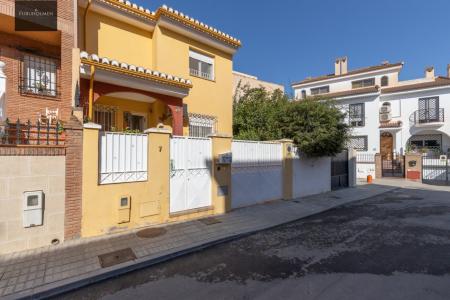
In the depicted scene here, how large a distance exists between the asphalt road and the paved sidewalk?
8.9 inches

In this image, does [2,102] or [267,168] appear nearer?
[2,102]

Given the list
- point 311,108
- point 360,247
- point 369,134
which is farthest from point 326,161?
point 369,134

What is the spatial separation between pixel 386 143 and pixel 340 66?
11.6 metres

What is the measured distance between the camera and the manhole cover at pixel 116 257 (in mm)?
4386

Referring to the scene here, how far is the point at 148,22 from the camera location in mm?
9766

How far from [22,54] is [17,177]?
456 centimetres

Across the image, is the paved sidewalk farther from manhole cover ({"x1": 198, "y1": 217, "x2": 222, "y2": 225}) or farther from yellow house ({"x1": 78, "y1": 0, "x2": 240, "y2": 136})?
yellow house ({"x1": 78, "y1": 0, "x2": 240, "y2": 136})

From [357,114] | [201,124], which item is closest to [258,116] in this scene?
[201,124]

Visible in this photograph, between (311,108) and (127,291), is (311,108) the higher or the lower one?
the higher one

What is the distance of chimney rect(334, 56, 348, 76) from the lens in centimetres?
3041

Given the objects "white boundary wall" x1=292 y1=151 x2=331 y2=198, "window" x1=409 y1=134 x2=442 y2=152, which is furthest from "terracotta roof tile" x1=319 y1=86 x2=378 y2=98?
"white boundary wall" x1=292 y1=151 x2=331 y2=198

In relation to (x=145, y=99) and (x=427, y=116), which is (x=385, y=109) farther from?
(x=145, y=99)

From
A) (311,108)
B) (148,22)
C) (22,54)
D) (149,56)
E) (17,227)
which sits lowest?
(17,227)

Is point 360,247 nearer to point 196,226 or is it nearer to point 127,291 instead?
point 196,226
